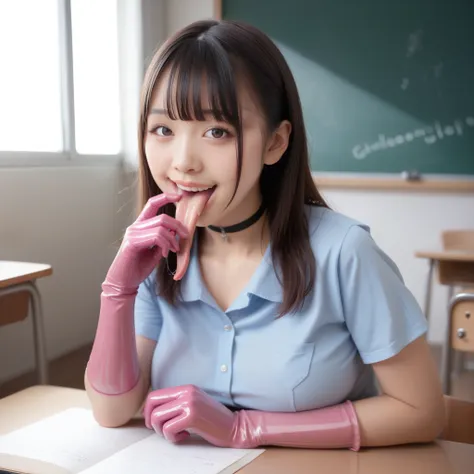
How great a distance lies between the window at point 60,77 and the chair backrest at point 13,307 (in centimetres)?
103

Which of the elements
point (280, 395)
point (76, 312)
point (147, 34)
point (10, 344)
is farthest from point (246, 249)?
point (147, 34)

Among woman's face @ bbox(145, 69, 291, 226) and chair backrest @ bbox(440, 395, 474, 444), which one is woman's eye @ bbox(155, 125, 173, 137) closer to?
woman's face @ bbox(145, 69, 291, 226)

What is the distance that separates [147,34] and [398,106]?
155 cm

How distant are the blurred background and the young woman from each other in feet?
6.45

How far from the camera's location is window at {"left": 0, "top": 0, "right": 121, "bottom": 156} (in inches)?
110

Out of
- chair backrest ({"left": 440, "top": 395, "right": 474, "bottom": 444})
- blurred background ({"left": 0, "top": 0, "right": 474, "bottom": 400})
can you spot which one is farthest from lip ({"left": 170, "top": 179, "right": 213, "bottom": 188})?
blurred background ({"left": 0, "top": 0, "right": 474, "bottom": 400})

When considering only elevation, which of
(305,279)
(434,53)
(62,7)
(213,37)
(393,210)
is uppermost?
(62,7)

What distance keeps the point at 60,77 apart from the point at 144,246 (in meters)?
2.45

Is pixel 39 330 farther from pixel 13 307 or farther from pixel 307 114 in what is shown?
pixel 307 114

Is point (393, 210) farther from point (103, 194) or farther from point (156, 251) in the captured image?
point (156, 251)

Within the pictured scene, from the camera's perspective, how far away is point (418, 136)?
11.0 feet

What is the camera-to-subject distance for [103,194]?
133 inches

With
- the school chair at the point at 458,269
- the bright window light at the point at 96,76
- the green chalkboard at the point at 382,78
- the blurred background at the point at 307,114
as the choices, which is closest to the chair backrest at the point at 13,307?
the blurred background at the point at 307,114

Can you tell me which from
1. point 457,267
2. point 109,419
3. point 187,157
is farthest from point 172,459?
point 457,267
